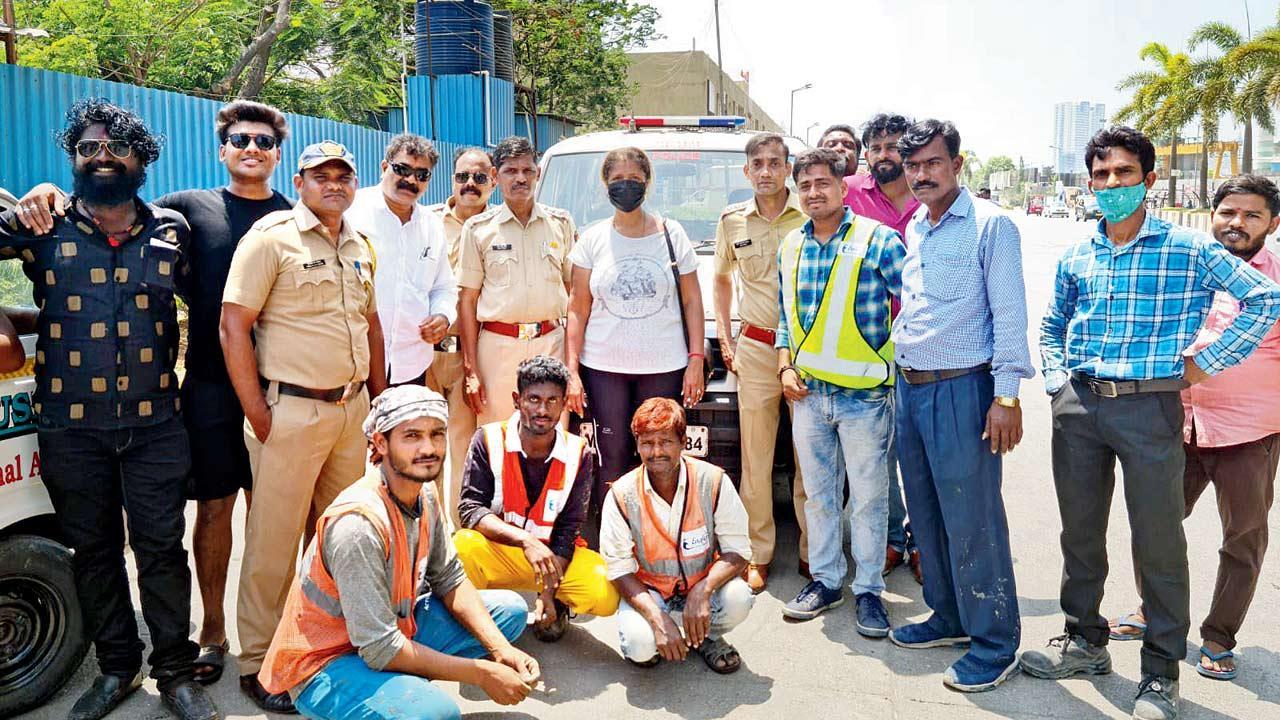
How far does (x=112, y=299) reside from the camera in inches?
136

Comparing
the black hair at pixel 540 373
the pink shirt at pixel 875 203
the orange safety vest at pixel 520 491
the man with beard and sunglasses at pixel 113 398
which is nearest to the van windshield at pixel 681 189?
the pink shirt at pixel 875 203

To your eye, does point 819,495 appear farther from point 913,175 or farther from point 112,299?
point 112,299

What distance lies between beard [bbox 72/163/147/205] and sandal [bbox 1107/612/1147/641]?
4.24 m

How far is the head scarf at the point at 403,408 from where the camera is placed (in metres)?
3.16

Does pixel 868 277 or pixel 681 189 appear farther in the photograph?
pixel 681 189

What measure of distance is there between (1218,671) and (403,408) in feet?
10.6

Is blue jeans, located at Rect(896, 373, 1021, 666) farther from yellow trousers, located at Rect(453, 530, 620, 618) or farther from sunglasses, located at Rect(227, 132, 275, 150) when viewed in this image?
sunglasses, located at Rect(227, 132, 275, 150)

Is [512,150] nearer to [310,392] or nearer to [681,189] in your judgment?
[681,189]

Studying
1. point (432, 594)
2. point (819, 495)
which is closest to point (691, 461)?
point (819, 495)

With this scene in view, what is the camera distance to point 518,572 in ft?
13.7

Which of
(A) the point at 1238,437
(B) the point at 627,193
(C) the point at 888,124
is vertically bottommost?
(A) the point at 1238,437

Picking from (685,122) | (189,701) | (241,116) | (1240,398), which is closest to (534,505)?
(189,701)

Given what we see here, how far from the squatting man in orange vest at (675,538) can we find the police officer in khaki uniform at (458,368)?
1170 mm

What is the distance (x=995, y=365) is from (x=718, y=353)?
184 centimetres
